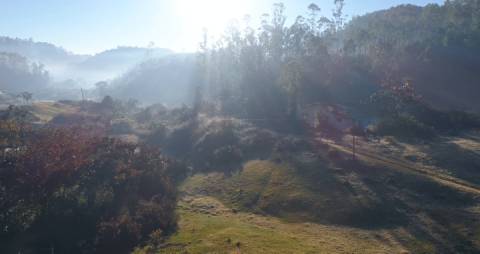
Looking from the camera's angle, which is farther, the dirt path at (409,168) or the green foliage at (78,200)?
the dirt path at (409,168)

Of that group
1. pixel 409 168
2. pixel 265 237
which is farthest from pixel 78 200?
pixel 409 168

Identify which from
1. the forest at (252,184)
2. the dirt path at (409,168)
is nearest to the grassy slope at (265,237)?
the forest at (252,184)

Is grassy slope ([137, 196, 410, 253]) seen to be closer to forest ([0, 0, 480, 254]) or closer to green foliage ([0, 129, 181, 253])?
forest ([0, 0, 480, 254])

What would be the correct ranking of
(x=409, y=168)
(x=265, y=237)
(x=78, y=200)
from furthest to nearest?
1. (x=409, y=168)
2. (x=78, y=200)
3. (x=265, y=237)

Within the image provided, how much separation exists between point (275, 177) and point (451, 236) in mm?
23587

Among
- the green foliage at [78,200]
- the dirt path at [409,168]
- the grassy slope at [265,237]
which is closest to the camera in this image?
the grassy slope at [265,237]

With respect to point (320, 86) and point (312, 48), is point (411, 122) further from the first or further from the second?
point (312, 48)

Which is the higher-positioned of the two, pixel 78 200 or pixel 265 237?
pixel 78 200

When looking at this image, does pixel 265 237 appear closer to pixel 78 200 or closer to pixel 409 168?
pixel 78 200

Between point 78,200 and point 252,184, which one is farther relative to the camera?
point 252,184

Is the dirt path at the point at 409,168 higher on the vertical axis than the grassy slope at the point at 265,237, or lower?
higher

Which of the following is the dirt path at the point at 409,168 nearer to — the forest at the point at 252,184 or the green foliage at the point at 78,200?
the forest at the point at 252,184

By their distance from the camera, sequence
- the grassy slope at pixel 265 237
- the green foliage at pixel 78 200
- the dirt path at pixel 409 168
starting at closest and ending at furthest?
the grassy slope at pixel 265 237
the green foliage at pixel 78 200
the dirt path at pixel 409 168

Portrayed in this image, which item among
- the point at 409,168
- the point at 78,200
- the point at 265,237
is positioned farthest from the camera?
the point at 409,168
